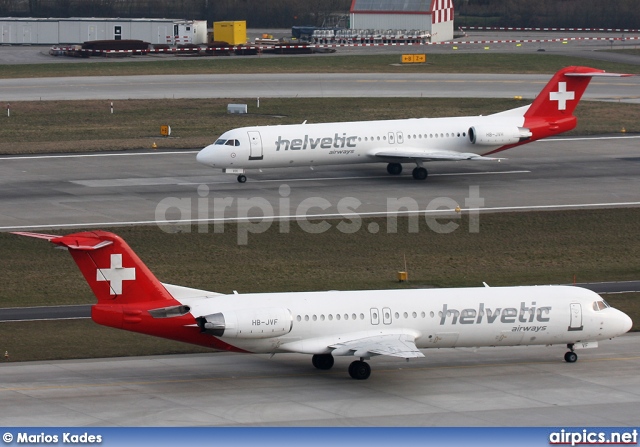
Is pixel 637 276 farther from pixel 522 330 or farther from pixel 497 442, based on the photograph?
pixel 497 442

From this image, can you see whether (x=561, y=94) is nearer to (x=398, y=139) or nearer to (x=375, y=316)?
(x=398, y=139)

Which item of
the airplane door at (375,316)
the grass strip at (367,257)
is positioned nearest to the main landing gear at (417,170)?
the grass strip at (367,257)

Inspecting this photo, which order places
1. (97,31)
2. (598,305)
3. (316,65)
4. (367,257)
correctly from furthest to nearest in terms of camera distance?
(97,31), (316,65), (367,257), (598,305)

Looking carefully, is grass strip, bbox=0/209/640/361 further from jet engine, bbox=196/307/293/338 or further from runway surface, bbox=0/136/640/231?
jet engine, bbox=196/307/293/338

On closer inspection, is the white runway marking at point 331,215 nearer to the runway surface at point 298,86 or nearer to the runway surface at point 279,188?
the runway surface at point 279,188

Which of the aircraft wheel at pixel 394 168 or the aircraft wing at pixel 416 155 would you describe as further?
the aircraft wheel at pixel 394 168

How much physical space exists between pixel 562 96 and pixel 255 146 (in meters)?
18.8

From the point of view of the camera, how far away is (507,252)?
5350cm

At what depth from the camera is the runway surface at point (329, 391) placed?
31.6 m

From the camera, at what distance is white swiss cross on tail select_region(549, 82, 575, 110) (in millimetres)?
68000

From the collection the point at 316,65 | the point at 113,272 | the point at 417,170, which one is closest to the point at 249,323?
the point at 113,272

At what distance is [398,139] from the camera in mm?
66062

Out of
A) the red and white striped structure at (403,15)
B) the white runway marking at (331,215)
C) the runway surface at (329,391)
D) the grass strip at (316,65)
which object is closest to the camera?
the runway surface at (329,391)

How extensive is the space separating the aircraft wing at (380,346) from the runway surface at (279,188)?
21057 mm
